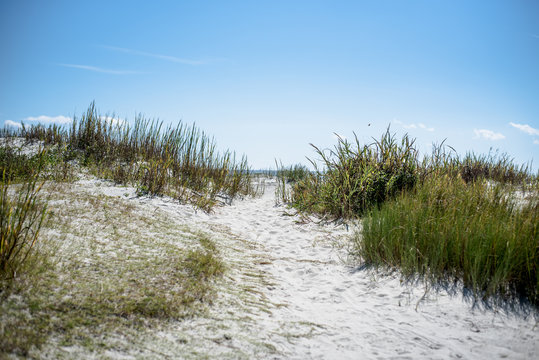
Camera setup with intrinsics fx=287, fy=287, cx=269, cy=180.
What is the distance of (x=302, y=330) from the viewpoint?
2262 millimetres

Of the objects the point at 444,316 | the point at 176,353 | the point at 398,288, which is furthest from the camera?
the point at 398,288

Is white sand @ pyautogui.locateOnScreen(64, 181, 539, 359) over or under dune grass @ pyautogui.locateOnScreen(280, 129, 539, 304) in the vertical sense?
under

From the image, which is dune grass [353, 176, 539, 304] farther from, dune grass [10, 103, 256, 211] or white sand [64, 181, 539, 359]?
dune grass [10, 103, 256, 211]

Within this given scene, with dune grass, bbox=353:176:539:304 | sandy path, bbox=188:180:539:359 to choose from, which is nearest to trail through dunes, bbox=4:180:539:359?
sandy path, bbox=188:180:539:359

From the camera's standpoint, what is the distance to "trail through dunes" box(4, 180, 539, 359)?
190 cm

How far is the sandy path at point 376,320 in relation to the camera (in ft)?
6.70

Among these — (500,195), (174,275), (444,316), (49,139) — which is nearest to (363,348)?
(444,316)

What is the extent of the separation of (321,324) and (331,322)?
0.34ft

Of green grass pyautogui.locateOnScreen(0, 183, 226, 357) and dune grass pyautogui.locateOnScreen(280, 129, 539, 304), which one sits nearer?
green grass pyautogui.locateOnScreen(0, 183, 226, 357)

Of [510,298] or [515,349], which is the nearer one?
[515,349]

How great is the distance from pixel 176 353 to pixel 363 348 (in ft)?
4.26

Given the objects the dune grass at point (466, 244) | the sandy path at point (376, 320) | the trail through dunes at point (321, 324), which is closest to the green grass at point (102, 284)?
the trail through dunes at point (321, 324)

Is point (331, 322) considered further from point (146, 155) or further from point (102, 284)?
point (146, 155)

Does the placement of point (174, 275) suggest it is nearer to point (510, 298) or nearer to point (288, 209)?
point (510, 298)
